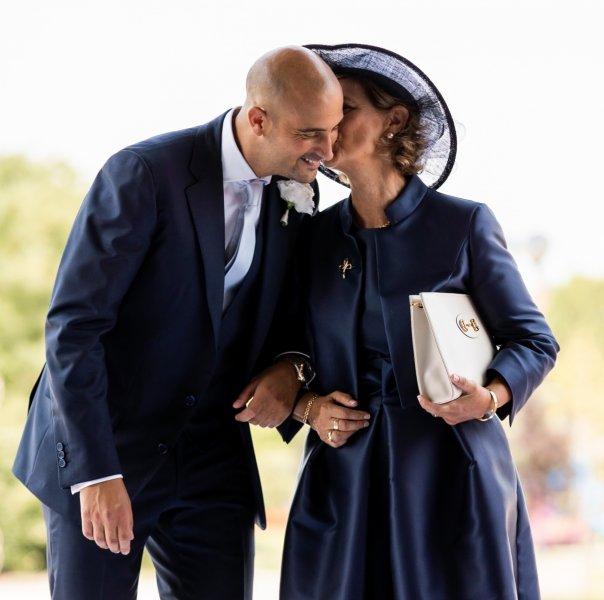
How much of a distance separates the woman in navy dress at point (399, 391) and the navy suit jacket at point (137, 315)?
179mm

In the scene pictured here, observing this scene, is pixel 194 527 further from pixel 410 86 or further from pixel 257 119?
pixel 410 86

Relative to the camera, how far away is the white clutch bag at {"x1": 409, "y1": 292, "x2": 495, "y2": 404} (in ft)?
5.91

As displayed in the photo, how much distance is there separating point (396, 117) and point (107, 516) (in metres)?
1.01

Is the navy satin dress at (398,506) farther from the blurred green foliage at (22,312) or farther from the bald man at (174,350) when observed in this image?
the blurred green foliage at (22,312)

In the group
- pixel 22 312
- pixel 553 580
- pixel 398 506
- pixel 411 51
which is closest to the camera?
pixel 398 506

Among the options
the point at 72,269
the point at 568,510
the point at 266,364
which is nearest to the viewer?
Answer: the point at 72,269

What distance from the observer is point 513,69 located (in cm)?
537

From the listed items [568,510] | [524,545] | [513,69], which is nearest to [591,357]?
[568,510]

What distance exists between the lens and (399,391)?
1935 mm

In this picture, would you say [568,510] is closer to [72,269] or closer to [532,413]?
[532,413]

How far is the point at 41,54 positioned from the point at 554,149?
121 inches

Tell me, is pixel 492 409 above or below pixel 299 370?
below

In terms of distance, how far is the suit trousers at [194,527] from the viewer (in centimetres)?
198

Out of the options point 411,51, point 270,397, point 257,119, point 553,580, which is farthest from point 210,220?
point 553,580
